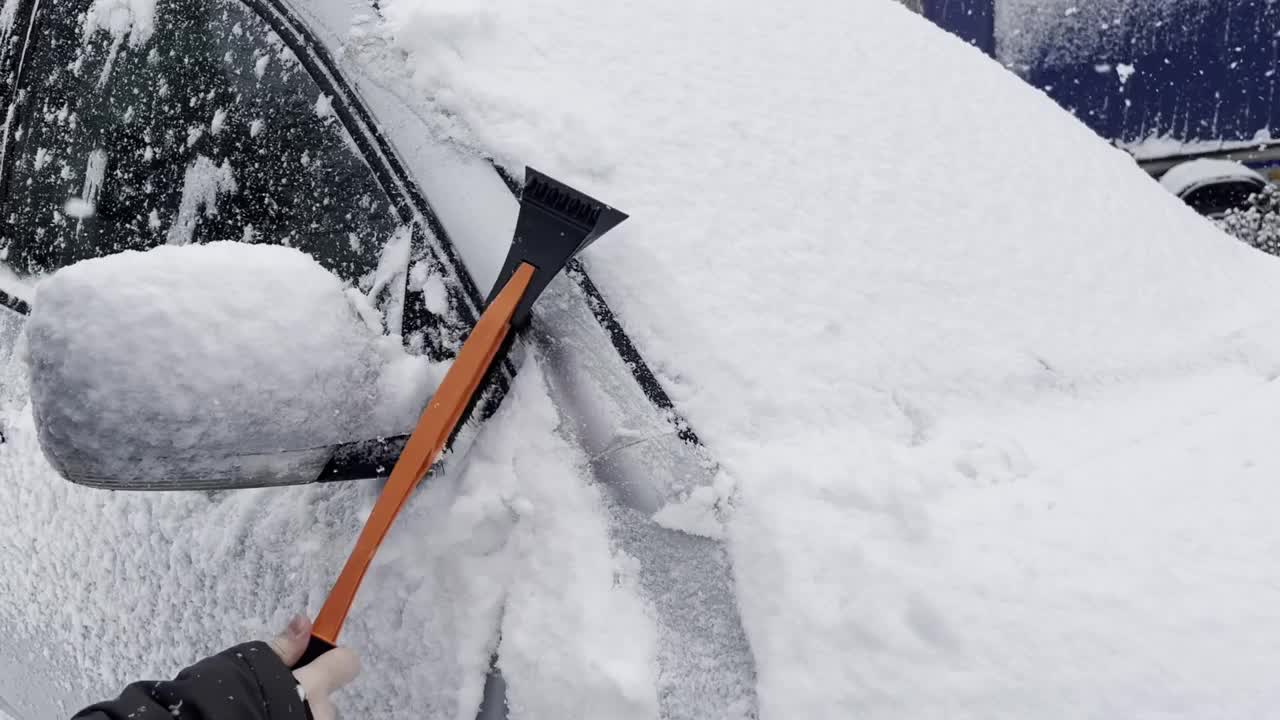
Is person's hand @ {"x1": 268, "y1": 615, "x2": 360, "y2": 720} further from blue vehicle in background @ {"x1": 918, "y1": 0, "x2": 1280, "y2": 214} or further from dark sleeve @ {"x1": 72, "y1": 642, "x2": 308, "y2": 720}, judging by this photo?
blue vehicle in background @ {"x1": 918, "y1": 0, "x2": 1280, "y2": 214}

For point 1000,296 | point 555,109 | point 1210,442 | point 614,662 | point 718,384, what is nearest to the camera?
point 614,662

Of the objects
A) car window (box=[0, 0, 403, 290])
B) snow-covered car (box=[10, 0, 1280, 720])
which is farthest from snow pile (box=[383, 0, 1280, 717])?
car window (box=[0, 0, 403, 290])

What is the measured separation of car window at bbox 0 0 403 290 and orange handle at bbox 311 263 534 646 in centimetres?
24

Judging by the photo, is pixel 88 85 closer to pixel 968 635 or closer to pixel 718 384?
pixel 718 384

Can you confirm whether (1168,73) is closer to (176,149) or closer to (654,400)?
(654,400)

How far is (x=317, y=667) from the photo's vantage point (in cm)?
98

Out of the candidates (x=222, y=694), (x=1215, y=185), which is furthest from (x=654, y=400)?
(x=1215, y=185)

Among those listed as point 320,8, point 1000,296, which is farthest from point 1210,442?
point 320,8

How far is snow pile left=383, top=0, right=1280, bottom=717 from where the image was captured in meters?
0.98

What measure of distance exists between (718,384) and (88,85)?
1300mm

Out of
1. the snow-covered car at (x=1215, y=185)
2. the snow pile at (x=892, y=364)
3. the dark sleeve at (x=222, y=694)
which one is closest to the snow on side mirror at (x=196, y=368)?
the dark sleeve at (x=222, y=694)

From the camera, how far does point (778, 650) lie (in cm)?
97

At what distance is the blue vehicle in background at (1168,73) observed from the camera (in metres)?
4.50

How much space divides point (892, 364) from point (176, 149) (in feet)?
3.76
